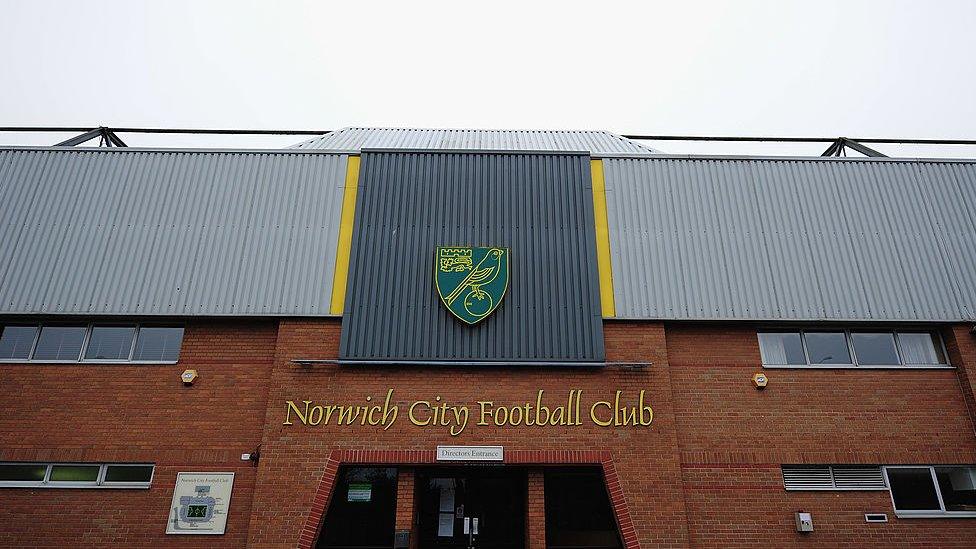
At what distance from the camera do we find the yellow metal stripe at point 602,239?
10.5 m

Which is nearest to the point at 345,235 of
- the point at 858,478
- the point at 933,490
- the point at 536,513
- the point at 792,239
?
the point at 536,513

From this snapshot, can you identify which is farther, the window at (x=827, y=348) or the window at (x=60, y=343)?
the window at (x=827, y=348)

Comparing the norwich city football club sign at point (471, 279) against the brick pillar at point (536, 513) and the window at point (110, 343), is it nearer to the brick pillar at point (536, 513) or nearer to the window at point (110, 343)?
the brick pillar at point (536, 513)

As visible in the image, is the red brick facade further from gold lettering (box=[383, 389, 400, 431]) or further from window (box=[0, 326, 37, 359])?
window (box=[0, 326, 37, 359])

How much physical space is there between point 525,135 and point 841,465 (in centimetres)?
1062

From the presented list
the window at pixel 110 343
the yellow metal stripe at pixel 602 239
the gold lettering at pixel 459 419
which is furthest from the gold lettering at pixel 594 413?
the window at pixel 110 343

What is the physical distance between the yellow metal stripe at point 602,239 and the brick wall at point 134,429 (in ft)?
20.6

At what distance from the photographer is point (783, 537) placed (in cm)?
937

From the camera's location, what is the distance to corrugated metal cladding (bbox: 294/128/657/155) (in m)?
13.7

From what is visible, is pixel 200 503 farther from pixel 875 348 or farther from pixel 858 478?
pixel 875 348

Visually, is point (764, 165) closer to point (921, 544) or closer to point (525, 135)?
point (525, 135)

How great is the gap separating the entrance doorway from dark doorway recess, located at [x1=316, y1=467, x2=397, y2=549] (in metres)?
0.63

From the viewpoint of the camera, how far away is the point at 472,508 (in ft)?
34.5

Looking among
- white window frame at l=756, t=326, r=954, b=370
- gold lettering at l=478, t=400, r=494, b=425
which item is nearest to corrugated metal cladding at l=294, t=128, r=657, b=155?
white window frame at l=756, t=326, r=954, b=370
